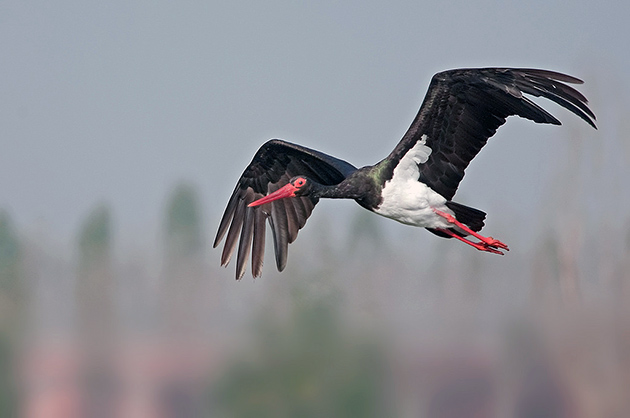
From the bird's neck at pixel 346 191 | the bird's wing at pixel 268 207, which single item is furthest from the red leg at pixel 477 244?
the bird's wing at pixel 268 207

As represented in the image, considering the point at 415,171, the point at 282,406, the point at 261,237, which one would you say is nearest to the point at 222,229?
the point at 261,237

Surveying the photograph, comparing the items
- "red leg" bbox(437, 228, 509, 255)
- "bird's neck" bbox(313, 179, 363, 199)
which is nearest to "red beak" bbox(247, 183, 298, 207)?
"bird's neck" bbox(313, 179, 363, 199)

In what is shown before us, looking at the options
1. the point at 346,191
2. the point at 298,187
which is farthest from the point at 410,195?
the point at 298,187

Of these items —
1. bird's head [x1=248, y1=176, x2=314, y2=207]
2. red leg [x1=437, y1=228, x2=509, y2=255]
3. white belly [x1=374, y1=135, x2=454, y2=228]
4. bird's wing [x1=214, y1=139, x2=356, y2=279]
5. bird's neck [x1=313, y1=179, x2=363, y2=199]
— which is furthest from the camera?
bird's wing [x1=214, y1=139, x2=356, y2=279]

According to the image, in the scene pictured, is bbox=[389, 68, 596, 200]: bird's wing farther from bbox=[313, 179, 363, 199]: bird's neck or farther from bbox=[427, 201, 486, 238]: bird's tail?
bbox=[313, 179, 363, 199]: bird's neck

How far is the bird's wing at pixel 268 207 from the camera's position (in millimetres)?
10773

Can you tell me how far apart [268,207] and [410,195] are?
A: 7.50 ft

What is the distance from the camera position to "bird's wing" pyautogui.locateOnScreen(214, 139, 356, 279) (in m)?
10.8

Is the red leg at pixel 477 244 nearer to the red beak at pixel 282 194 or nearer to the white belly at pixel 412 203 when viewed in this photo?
the white belly at pixel 412 203

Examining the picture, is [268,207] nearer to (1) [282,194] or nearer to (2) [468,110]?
(1) [282,194]

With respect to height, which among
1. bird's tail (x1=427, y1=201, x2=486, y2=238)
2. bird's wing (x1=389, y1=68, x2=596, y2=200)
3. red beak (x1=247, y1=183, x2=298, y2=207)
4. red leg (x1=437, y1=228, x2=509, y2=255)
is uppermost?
bird's wing (x1=389, y1=68, x2=596, y2=200)

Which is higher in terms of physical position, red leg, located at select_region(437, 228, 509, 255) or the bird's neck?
the bird's neck

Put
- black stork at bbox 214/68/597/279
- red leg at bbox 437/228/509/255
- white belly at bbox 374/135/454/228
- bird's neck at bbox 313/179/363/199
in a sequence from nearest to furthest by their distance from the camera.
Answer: black stork at bbox 214/68/597/279 < white belly at bbox 374/135/454/228 < bird's neck at bbox 313/179/363/199 < red leg at bbox 437/228/509/255

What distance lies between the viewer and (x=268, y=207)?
36.1ft
